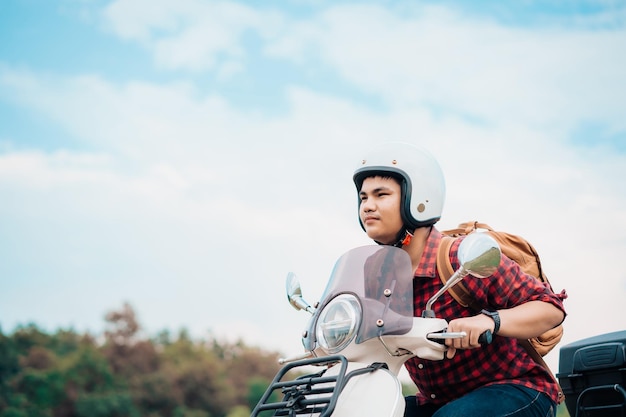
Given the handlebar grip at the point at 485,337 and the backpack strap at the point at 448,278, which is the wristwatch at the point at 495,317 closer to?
the handlebar grip at the point at 485,337

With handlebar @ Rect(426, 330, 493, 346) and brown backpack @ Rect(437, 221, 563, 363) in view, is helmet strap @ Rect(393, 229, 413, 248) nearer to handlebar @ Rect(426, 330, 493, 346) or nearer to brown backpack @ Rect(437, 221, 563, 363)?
brown backpack @ Rect(437, 221, 563, 363)

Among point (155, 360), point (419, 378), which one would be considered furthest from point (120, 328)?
point (419, 378)

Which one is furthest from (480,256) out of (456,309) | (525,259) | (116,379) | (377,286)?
(116,379)

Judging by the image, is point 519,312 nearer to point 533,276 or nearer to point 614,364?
point 533,276

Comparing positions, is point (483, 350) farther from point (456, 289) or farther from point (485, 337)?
point (485, 337)

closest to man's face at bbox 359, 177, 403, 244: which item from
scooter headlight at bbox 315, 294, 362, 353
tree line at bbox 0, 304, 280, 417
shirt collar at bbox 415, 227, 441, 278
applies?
shirt collar at bbox 415, 227, 441, 278

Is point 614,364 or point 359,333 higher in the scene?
point 359,333

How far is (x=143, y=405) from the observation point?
50125 mm

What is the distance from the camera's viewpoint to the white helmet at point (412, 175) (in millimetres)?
3408

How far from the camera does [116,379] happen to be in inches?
1973

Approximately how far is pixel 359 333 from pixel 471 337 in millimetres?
391

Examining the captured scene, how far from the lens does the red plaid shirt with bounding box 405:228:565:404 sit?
10.5 feet

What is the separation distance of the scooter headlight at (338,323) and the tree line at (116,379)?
45726mm

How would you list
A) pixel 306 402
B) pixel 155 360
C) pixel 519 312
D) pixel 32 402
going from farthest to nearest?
1. pixel 155 360
2. pixel 32 402
3. pixel 519 312
4. pixel 306 402
